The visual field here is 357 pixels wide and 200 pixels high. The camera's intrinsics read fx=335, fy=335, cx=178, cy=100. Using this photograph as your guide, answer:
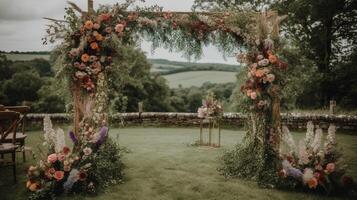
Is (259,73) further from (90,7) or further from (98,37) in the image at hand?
(90,7)

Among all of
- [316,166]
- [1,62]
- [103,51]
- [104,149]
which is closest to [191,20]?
[103,51]

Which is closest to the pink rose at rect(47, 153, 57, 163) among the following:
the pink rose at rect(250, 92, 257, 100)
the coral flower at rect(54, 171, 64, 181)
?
the coral flower at rect(54, 171, 64, 181)

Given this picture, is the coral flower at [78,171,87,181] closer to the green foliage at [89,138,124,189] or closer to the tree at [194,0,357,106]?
the green foliage at [89,138,124,189]

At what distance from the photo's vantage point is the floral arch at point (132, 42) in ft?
21.1

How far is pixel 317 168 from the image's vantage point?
18.9 ft

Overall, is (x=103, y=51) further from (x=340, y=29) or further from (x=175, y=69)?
(x=175, y=69)

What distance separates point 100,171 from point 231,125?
9.21 m

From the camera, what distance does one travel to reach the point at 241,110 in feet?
22.9

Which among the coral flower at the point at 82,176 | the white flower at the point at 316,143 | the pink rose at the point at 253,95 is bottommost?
the coral flower at the point at 82,176

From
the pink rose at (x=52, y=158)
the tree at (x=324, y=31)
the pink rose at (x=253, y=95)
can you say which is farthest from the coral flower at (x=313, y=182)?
the tree at (x=324, y=31)

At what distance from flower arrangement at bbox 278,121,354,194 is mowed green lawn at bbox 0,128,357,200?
277 mm

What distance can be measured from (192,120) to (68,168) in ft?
31.5

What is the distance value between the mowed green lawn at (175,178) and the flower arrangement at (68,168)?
30 centimetres

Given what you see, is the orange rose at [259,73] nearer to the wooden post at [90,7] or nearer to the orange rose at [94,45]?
the orange rose at [94,45]
